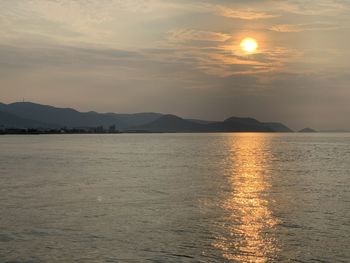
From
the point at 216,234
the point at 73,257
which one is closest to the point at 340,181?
the point at 216,234

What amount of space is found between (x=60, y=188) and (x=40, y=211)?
43.8ft

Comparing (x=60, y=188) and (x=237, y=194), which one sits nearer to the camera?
(x=237, y=194)

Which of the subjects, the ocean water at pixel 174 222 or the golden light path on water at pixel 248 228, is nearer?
the golden light path on water at pixel 248 228

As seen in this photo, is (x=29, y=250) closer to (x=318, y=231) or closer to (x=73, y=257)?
(x=73, y=257)

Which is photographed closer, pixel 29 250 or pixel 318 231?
pixel 29 250

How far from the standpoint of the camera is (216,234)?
23.8m

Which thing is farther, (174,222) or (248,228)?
(174,222)

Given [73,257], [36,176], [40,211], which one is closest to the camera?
[73,257]

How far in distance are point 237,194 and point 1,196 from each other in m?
19.2

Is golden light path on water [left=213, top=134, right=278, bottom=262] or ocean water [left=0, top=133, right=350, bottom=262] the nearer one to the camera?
golden light path on water [left=213, top=134, right=278, bottom=262]

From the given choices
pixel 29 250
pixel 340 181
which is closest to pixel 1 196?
pixel 29 250

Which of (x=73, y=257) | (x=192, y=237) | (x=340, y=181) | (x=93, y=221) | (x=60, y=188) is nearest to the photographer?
(x=73, y=257)

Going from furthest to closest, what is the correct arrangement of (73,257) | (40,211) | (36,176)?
(36,176)
(40,211)
(73,257)

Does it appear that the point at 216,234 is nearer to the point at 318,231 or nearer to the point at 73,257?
the point at 318,231
